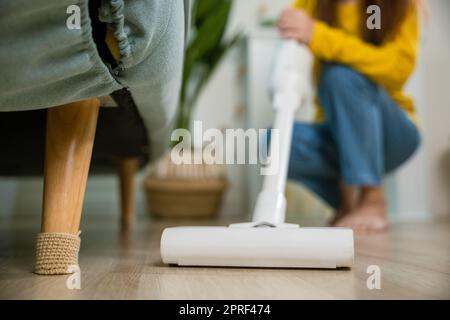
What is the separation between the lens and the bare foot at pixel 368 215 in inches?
42.4

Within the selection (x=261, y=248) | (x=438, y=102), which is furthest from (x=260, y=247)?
(x=438, y=102)

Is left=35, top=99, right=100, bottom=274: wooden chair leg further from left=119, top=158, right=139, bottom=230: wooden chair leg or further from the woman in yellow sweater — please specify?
left=119, top=158, right=139, bottom=230: wooden chair leg

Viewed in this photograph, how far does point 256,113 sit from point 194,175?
0.34 meters

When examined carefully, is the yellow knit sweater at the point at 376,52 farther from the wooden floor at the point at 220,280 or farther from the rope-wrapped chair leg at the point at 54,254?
the rope-wrapped chair leg at the point at 54,254

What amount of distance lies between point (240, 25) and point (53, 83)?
1564 millimetres

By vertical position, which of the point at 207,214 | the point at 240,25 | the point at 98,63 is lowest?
the point at 207,214

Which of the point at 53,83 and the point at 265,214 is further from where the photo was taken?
the point at 265,214

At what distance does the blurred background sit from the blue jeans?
56 cm

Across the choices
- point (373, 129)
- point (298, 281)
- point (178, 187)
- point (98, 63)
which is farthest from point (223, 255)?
point (178, 187)

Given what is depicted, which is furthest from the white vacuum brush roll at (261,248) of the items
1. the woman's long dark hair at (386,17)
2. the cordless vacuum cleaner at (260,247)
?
the woman's long dark hair at (386,17)

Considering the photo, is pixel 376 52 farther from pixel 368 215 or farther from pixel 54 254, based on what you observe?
pixel 54 254

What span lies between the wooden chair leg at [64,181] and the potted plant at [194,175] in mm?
1109
